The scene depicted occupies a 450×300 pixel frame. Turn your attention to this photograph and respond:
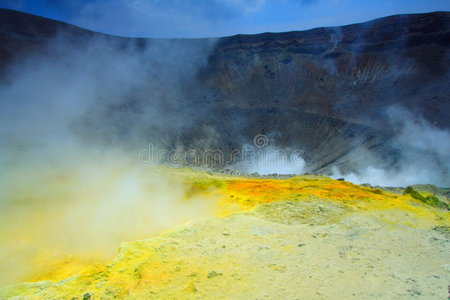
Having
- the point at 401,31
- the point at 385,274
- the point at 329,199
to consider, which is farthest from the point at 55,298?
the point at 401,31

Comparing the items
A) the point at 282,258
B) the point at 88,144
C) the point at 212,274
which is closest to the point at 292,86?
the point at 88,144

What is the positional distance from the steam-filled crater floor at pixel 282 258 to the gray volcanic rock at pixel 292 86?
17923mm

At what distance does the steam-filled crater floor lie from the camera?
5.60m

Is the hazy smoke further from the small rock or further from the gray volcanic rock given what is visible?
the small rock

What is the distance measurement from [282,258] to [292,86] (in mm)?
35209

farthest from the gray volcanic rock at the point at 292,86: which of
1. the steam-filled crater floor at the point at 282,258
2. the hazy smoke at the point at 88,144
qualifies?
the steam-filled crater floor at the point at 282,258

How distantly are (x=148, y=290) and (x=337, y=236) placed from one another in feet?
16.6

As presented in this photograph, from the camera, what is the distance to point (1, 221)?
30.9ft

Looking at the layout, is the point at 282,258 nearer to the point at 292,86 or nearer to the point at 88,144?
the point at 88,144

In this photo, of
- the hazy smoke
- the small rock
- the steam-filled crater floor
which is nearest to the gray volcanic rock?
the hazy smoke

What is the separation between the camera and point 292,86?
39.3 metres

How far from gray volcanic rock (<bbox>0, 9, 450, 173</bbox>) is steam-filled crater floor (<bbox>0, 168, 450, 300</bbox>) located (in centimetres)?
1792

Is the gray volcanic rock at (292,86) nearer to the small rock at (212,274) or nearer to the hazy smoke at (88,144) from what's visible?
the hazy smoke at (88,144)

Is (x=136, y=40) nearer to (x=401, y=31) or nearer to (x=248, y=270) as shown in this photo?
(x=401, y=31)
